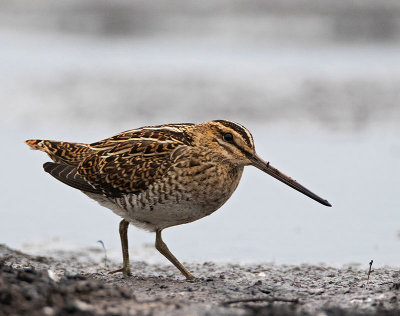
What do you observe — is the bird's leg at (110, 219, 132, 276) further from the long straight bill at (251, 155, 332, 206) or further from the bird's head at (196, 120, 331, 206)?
the long straight bill at (251, 155, 332, 206)

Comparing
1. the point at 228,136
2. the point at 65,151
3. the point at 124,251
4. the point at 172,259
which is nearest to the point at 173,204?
the point at 172,259

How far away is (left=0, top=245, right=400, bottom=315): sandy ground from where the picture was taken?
4297mm

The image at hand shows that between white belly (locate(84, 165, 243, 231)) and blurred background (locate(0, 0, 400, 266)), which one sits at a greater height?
blurred background (locate(0, 0, 400, 266))

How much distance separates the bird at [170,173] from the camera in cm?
596

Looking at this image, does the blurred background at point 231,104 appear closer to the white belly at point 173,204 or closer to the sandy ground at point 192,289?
the sandy ground at point 192,289

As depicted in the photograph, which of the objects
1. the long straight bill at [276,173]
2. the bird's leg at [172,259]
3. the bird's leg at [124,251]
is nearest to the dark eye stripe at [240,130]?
the long straight bill at [276,173]

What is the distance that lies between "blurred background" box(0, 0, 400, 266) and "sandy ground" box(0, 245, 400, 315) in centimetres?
Answer: 43

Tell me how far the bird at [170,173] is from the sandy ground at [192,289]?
558 mm

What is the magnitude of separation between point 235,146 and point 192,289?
1345 mm

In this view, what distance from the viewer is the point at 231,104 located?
14.0m

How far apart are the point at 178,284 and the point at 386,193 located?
4065 mm

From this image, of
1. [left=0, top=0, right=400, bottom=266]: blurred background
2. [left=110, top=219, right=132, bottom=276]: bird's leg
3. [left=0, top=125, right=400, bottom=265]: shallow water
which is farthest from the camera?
[left=0, top=0, right=400, bottom=266]: blurred background

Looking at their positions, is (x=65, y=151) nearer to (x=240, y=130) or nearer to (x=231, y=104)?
(x=240, y=130)

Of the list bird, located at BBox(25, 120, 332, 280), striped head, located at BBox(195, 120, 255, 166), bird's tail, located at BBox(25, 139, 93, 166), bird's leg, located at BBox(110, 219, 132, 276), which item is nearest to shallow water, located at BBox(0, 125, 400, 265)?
bird's leg, located at BBox(110, 219, 132, 276)
